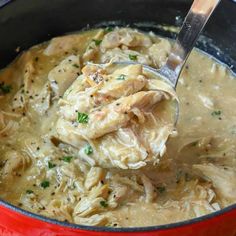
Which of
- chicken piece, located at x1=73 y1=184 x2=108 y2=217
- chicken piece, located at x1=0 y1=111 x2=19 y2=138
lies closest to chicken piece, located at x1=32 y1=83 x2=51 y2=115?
chicken piece, located at x1=0 y1=111 x2=19 y2=138

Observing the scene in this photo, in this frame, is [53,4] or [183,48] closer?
[183,48]

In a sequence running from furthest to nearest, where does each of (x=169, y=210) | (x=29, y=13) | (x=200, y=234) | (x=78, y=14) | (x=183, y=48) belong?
(x=78, y=14), (x=29, y=13), (x=183, y=48), (x=169, y=210), (x=200, y=234)

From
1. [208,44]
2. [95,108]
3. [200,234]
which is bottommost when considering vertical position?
[208,44]

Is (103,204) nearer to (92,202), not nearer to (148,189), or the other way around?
(92,202)


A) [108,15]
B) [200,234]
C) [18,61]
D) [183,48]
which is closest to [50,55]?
[18,61]

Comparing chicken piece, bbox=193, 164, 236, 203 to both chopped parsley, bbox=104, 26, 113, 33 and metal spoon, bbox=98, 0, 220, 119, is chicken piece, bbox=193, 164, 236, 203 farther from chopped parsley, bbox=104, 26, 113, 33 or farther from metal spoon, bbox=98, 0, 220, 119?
chopped parsley, bbox=104, 26, 113, 33

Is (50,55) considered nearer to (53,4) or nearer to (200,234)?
(53,4)
